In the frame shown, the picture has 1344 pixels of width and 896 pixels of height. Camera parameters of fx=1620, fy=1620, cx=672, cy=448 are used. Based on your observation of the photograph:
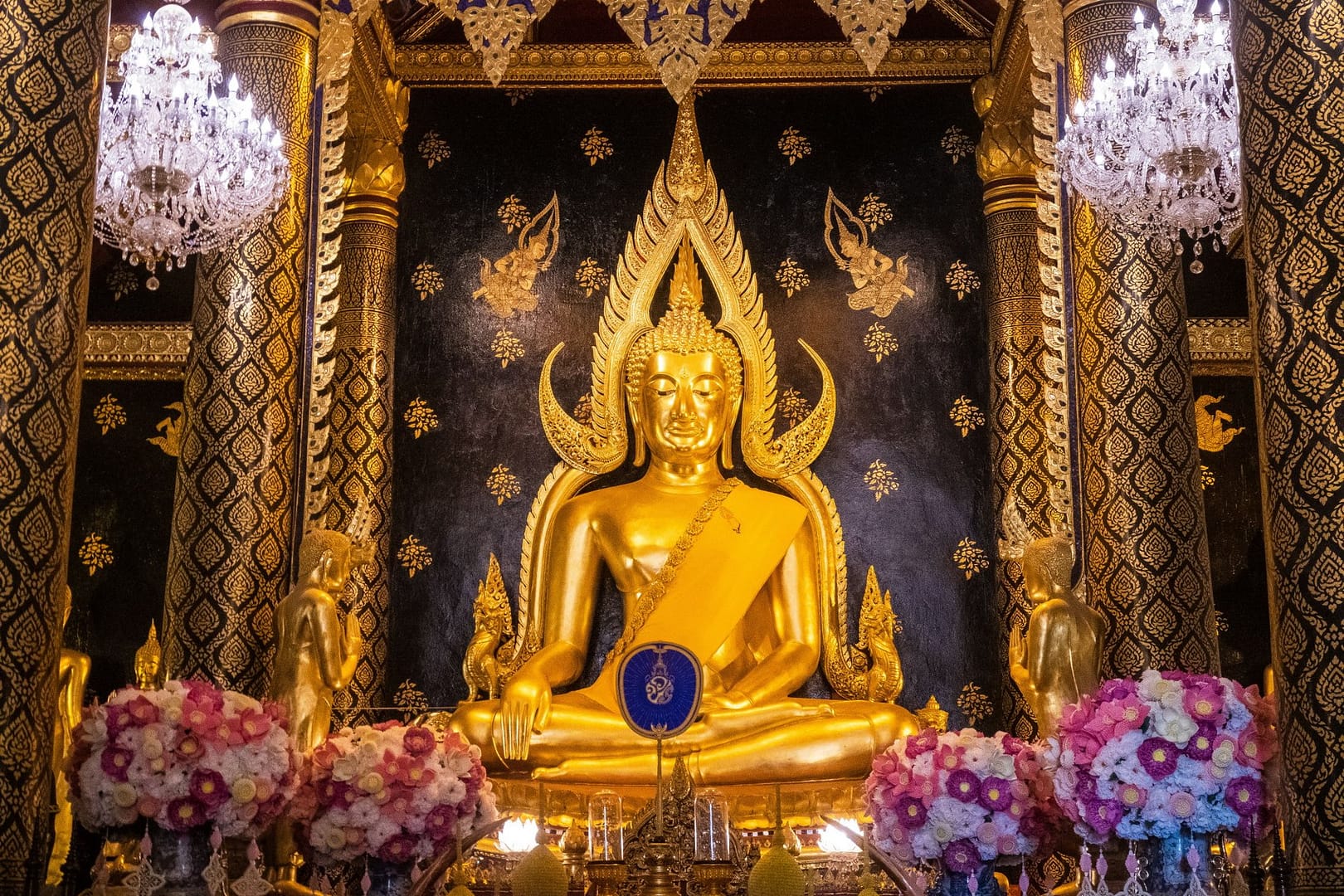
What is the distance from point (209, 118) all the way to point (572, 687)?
A: 309 centimetres

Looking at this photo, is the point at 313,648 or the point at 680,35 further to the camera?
the point at 680,35

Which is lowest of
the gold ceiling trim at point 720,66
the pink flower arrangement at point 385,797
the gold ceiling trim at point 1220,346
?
the pink flower arrangement at point 385,797

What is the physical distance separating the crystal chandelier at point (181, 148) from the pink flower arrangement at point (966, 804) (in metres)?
3.60

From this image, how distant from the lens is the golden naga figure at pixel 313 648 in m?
5.86

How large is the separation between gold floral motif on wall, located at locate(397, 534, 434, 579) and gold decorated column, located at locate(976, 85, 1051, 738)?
276 cm

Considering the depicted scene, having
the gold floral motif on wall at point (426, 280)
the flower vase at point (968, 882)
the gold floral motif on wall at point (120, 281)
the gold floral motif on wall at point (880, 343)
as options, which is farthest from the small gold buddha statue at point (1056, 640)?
the gold floral motif on wall at point (120, 281)

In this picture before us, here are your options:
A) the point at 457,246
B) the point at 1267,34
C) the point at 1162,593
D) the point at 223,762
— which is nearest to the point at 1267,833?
the point at 1162,593

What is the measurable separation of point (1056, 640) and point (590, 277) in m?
3.44

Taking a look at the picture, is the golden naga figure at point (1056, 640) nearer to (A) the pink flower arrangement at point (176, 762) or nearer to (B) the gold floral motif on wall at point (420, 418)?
(A) the pink flower arrangement at point (176, 762)

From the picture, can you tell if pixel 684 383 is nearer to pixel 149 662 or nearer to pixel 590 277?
pixel 590 277

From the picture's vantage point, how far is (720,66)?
8.36 meters

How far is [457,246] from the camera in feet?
27.1

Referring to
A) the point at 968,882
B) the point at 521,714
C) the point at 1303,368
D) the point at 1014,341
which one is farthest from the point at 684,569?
the point at 1303,368

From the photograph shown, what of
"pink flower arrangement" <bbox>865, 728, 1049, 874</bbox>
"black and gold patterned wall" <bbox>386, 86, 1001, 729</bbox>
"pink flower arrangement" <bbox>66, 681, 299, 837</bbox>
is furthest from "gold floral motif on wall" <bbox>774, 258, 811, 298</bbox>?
"pink flower arrangement" <bbox>66, 681, 299, 837</bbox>
